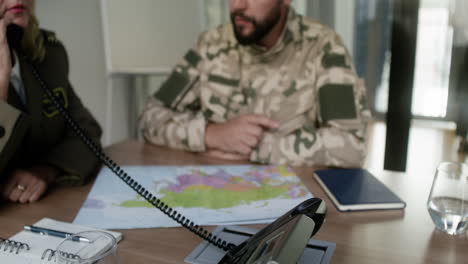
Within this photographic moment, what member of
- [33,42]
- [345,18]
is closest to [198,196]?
[33,42]

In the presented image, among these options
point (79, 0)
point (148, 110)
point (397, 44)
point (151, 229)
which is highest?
point (79, 0)

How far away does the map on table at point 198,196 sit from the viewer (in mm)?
726

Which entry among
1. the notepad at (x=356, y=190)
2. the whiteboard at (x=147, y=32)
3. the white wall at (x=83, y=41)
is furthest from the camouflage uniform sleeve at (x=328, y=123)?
the white wall at (x=83, y=41)

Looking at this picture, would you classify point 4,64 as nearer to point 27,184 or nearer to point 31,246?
point 27,184

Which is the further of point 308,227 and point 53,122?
point 53,122

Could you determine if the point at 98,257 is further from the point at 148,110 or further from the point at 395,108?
the point at 395,108

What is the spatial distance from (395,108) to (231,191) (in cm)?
124

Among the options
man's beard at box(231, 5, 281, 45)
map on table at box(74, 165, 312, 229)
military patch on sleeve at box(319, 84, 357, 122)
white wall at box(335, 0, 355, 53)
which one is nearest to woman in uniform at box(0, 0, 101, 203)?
map on table at box(74, 165, 312, 229)

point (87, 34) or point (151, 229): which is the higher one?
point (87, 34)

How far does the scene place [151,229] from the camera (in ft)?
2.27

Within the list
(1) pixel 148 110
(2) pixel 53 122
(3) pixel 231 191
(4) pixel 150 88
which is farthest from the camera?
(4) pixel 150 88

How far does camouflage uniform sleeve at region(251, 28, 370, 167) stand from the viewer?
1.12 metres

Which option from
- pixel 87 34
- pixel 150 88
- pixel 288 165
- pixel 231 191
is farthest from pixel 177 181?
pixel 150 88

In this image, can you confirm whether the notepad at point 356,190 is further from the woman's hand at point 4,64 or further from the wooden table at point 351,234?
the woman's hand at point 4,64
